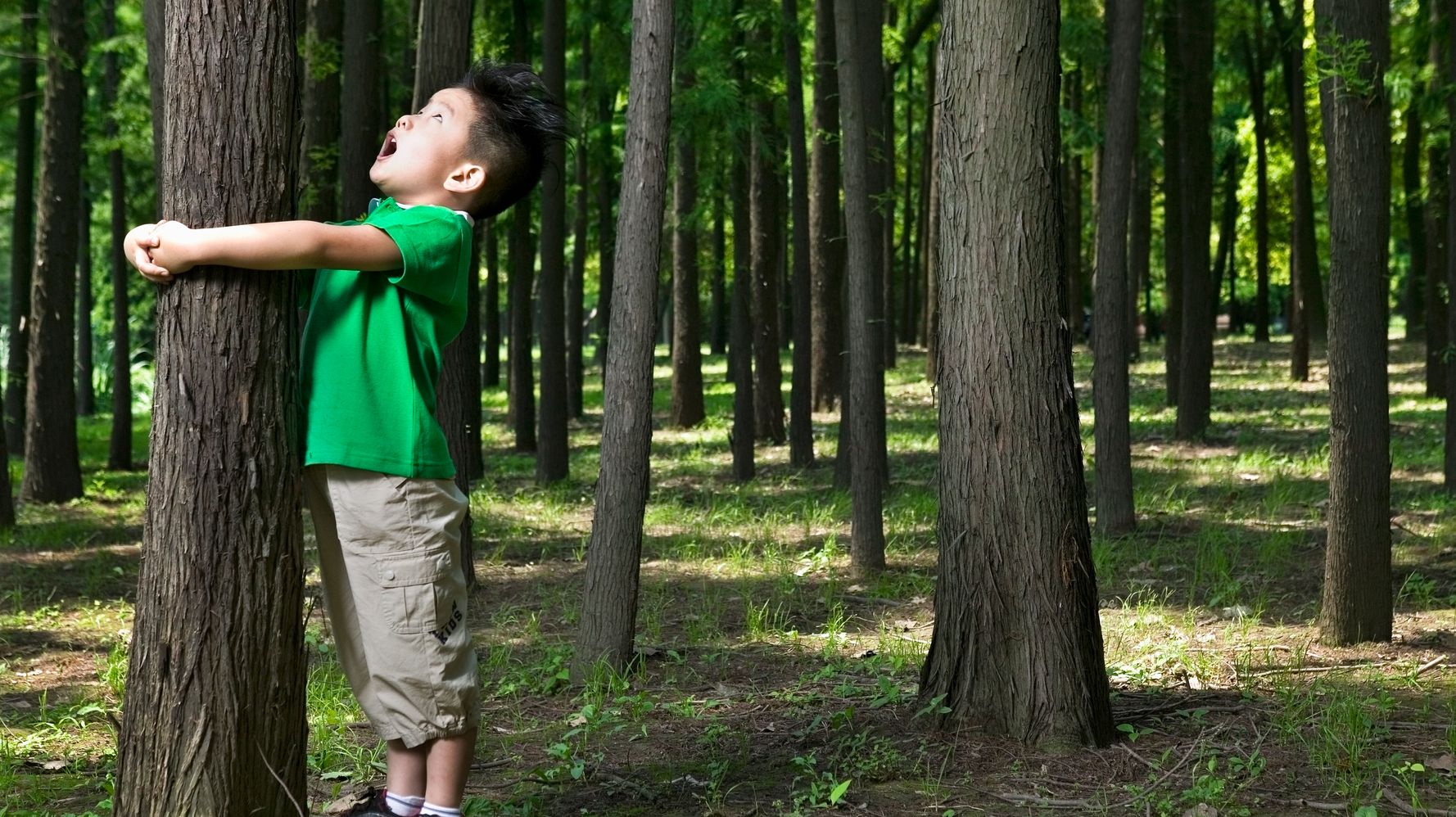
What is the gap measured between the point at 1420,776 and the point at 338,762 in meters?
3.75

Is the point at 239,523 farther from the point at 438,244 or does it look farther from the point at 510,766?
the point at 510,766

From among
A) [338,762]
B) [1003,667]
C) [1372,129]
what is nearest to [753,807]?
[1003,667]

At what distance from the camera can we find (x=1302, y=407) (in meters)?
17.0

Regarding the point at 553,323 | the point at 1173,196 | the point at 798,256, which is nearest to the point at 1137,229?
the point at 1173,196

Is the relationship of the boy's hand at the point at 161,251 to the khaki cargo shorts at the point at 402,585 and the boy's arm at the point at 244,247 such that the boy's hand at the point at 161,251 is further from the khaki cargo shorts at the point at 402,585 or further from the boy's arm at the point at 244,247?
the khaki cargo shorts at the point at 402,585

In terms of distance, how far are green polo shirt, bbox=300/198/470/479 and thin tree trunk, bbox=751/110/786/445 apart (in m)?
10.4

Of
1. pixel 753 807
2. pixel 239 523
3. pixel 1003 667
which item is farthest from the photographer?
pixel 1003 667

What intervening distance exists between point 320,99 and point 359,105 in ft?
4.03

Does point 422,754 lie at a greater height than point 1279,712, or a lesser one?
greater

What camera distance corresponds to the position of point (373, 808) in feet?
10.7

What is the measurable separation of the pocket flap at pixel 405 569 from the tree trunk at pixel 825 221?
25.0ft

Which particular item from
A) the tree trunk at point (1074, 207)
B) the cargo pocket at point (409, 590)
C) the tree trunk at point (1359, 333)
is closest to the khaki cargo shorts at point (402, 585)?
the cargo pocket at point (409, 590)

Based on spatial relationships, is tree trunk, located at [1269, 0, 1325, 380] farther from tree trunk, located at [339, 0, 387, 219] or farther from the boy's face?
the boy's face

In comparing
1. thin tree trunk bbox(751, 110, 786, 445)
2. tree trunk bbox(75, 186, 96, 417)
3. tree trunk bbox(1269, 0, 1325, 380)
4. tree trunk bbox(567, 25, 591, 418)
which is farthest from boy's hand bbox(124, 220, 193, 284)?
tree trunk bbox(75, 186, 96, 417)
